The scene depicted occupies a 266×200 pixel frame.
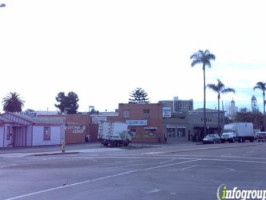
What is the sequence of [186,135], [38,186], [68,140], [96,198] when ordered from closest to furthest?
1. [96,198]
2. [38,186]
3. [68,140]
4. [186,135]

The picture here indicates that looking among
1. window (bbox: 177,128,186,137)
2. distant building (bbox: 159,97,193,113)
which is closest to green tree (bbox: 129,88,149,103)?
distant building (bbox: 159,97,193,113)

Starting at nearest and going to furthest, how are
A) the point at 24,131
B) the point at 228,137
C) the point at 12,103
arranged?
the point at 24,131, the point at 228,137, the point at 12,103

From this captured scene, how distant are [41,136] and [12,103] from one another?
37.8 metres

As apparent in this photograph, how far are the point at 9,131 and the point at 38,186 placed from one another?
3756 cm

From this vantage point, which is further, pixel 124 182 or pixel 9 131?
pixel 9 131

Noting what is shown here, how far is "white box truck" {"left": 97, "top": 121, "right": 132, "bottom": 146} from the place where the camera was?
51969mm

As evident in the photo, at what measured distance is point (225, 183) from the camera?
48.6 ft

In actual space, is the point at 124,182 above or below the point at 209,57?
below

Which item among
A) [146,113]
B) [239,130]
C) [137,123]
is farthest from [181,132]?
[239,130]

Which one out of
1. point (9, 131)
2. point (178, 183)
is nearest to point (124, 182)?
point (178, 183)

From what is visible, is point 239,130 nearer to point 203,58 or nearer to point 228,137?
point 228,137

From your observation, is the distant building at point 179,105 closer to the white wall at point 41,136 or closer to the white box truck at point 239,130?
the white box truck at point 239,130

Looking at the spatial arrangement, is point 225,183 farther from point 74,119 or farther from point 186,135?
point 186,135

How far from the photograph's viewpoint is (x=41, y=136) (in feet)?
179
